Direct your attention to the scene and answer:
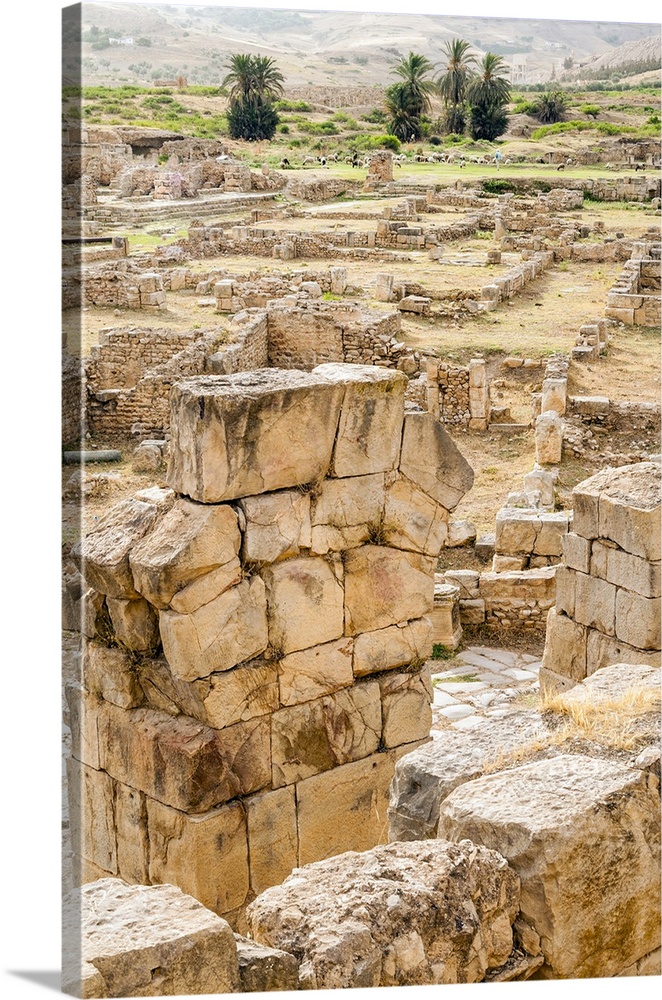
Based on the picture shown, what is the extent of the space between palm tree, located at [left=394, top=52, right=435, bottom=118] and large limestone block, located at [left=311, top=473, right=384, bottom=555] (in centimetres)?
1362

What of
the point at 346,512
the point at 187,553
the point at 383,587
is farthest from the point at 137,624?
the point at 383,587

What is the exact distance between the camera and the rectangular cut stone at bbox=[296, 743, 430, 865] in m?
5.46

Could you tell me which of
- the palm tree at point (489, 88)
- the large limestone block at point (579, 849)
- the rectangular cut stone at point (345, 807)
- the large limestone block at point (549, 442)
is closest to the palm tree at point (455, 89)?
the palm tree at point (489, 88)

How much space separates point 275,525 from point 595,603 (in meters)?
3.15

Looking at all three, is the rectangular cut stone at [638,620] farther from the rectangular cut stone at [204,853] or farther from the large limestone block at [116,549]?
the large limestone block at [116,549]

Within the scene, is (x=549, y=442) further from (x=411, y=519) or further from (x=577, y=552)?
(x=411, y=519)

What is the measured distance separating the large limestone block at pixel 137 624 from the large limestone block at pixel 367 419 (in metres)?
1.04

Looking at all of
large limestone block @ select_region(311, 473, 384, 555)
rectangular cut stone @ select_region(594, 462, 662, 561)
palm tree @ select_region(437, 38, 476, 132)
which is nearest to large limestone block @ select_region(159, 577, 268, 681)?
large limestone block @ select_region(311, 473, 384, 555)

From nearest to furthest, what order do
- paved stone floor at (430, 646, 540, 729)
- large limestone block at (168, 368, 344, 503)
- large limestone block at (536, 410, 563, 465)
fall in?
large limestone block at (168, 368, 344, 503), paved stone floor at (430, 646, 540, 729), large limestone block at (536, 410, 563, 465)

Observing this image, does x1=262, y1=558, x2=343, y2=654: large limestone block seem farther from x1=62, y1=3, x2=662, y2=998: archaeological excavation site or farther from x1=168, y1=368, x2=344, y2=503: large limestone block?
x1=168, y1=368, x2=344, y2=503: large limestone block

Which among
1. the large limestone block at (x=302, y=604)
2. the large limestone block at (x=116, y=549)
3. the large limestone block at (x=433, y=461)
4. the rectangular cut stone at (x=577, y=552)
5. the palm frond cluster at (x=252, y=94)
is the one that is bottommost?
the rectangular cut stone at (x=577, y=552)

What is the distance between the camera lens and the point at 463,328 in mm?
21500

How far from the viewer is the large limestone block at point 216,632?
4.98m

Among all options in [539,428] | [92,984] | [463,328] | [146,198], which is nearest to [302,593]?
[92,984]
